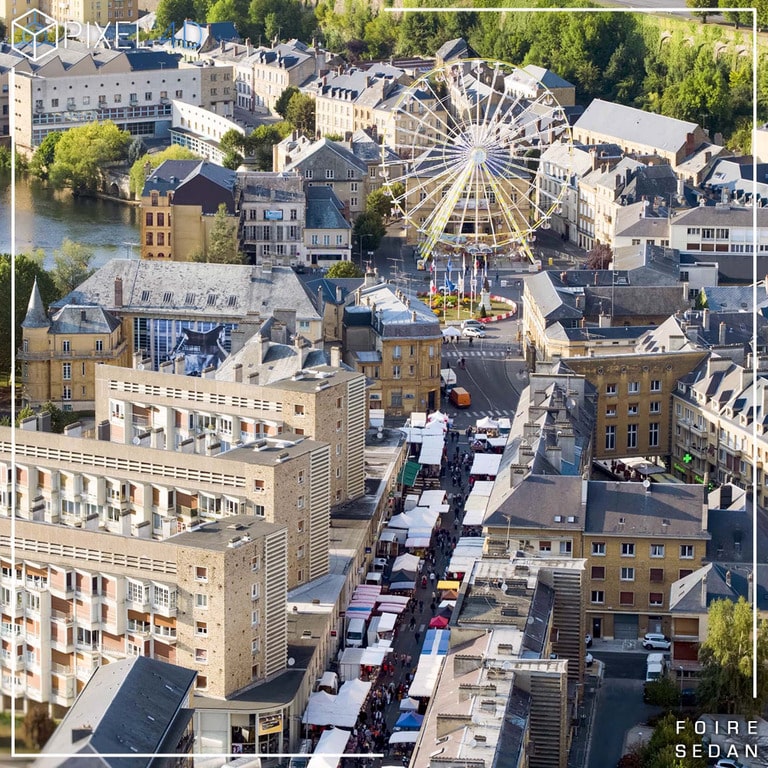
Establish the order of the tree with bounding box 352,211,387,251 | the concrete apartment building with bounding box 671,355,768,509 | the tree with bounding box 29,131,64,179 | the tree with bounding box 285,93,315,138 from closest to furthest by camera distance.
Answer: the concrete apartment building with bounding box 671,355,768,509 < the tree with bounding box 352,211,387,251 < the tree with bounding box 29,131,64,179 < the tree with bounding box 285,93,315,138

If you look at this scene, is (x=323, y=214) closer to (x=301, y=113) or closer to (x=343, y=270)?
A: (x=343, y=270)

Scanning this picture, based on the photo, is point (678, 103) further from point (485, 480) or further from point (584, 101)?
point (485, 480)

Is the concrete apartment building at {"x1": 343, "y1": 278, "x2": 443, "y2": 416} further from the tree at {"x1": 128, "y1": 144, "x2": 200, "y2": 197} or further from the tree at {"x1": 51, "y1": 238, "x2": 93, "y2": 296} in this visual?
the tree at {"x1": 128, "y1": 144, "x2": 200, "y2": 197}

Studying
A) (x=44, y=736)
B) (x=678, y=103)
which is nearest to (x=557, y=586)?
(x=44, y=736)

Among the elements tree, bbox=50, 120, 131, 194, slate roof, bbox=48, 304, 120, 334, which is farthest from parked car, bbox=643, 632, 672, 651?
tree, bbox=50, 120, 131, 194

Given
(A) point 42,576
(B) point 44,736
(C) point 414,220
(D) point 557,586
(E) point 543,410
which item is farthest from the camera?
(C) point 414,220

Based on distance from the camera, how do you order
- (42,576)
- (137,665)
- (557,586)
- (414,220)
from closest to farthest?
(137,665), (42,576), (557,586), (414,220)
